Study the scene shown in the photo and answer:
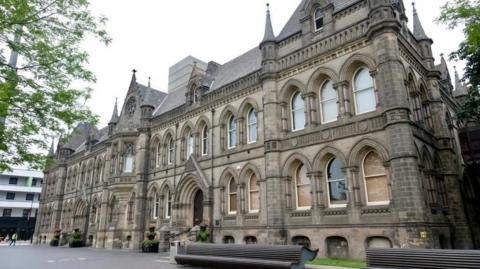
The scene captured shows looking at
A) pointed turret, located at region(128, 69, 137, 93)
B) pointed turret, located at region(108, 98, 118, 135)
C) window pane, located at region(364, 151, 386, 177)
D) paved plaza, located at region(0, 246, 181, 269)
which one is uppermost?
pointed turret, located at region(128, 69, 137, 93)

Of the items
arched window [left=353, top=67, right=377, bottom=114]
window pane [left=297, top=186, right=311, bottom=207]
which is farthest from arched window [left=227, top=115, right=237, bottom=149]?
arched window [left=353, top=67, right=377, bottom=114]

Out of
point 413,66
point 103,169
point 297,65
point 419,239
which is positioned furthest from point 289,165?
point 103,169

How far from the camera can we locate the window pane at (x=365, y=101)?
15.8 m

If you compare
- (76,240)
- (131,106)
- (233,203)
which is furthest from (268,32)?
(76,240)

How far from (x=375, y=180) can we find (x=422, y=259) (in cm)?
647

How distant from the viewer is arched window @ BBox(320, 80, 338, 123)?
675 inches

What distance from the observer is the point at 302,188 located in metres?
17.6

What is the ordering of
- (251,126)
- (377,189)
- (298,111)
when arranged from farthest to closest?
1. (251,126)
2. (298,111)
3. (377,189)

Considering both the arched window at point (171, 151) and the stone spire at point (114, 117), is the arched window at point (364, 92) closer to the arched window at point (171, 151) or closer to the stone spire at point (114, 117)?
the arched window at point (171, 151)

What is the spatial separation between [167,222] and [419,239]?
1794 centimetres

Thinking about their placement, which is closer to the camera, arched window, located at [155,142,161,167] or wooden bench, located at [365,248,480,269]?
wooden bench, located at [365,248,480,269]

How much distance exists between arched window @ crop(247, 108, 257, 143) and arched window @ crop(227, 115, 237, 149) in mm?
1032

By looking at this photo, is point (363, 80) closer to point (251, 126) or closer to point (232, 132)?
point (251, 126)

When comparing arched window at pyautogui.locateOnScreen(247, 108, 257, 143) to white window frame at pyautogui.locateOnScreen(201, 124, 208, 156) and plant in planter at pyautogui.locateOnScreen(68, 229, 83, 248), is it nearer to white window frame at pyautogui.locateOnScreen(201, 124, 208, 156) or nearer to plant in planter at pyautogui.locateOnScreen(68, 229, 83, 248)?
white window frame at pyautogui.locateOnScreen(201, 124, 208, 156)
